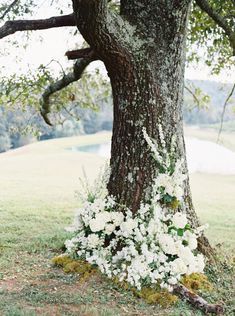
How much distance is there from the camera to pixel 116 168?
6328 mm

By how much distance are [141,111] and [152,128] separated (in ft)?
0.80

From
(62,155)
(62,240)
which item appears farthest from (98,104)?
(62,155)

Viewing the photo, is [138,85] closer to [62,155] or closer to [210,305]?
[210,305]

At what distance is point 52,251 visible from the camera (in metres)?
7.46

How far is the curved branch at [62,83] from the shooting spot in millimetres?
8625

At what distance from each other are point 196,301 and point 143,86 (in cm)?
254

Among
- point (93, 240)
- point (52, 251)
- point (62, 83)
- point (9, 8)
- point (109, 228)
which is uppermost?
point (9, 8)

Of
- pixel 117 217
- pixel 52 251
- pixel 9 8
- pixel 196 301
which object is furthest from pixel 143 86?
pixel 9 8

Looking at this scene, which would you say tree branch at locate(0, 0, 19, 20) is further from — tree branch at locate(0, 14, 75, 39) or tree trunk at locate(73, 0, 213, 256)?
tree trunk at locate(73, 0, 213, 256)

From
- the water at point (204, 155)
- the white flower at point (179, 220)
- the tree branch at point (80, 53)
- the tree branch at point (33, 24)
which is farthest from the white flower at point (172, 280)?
the water at point (204, 155)

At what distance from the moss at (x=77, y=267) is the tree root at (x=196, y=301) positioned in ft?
3.47

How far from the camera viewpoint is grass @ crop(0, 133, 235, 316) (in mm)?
5160

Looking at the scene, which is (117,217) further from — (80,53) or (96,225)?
(80,53)

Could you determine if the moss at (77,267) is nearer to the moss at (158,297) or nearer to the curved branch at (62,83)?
the moss at (158,297)
